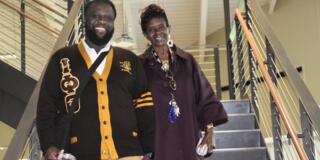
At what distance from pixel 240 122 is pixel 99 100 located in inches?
100

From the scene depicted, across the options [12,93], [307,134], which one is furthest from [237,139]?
[12,93]

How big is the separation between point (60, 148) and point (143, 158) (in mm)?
314

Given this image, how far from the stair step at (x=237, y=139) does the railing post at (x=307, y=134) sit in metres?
1.22

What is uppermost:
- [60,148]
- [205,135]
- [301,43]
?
[301,43]

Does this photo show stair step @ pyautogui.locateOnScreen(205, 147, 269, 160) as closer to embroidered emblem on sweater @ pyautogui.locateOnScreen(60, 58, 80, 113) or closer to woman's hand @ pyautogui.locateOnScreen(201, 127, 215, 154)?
woman's hand @ pyautogui.locateOnScreen(201, 127, 215, 154)

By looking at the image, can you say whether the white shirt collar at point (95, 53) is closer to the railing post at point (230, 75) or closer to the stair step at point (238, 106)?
the stair step at point (238, 106)

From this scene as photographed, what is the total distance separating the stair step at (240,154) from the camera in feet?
12.4

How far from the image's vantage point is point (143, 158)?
204cm

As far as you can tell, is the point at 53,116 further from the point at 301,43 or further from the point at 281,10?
the point at 281,10

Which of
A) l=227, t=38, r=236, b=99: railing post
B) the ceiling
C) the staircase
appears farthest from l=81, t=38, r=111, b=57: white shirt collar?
the ceiling

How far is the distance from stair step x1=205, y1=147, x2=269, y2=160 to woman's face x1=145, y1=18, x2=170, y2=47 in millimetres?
1506

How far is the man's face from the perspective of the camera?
208 centimetres

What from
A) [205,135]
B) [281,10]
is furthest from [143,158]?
[281,10]

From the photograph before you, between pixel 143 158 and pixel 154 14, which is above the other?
pixel 154 14
